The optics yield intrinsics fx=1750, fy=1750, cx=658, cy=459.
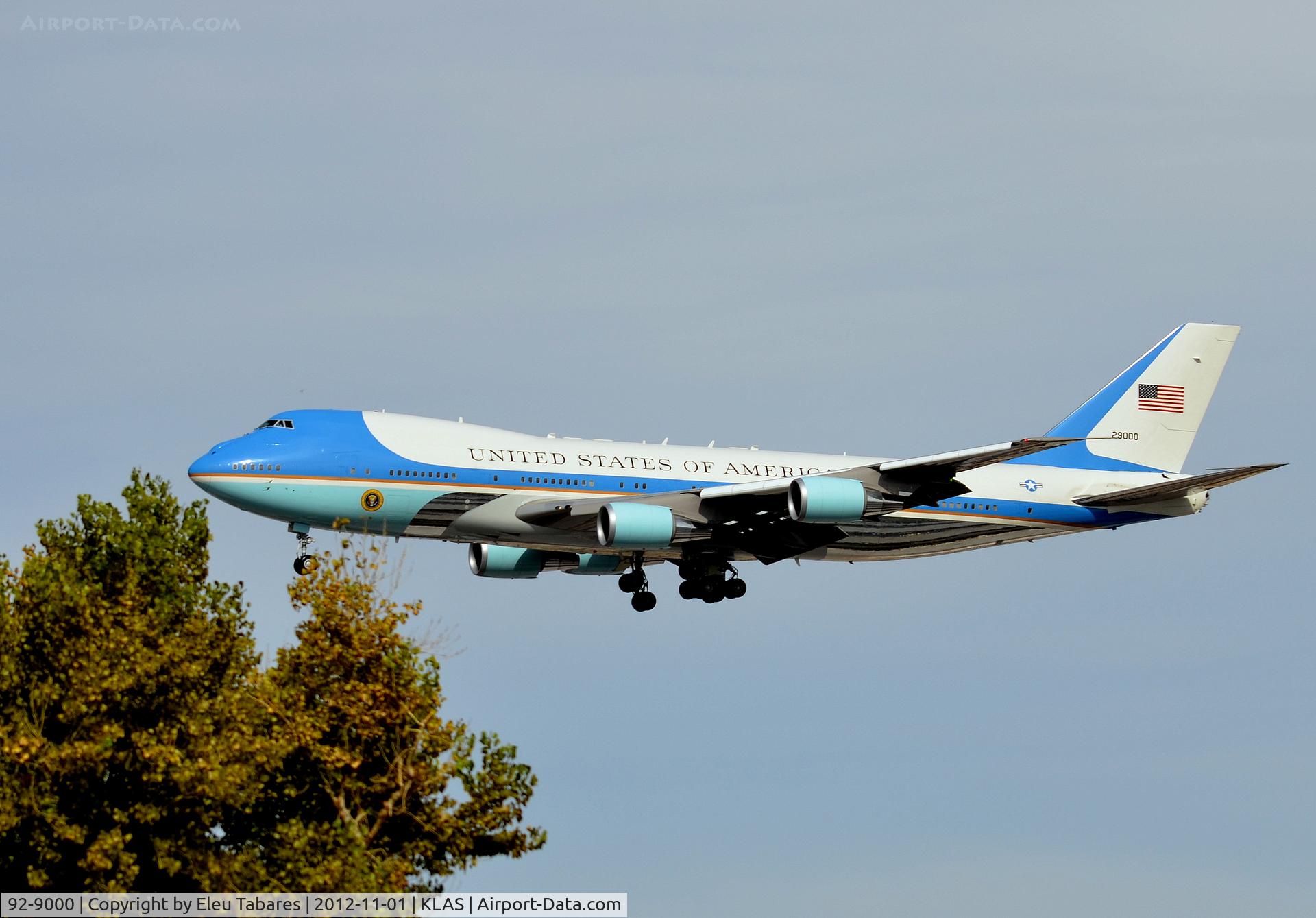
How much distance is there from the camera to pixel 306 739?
144 ft

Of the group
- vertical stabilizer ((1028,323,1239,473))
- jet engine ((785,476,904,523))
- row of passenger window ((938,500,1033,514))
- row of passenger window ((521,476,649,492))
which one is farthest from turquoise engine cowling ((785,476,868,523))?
vertical stabilizer ((1028,323,1239,473))

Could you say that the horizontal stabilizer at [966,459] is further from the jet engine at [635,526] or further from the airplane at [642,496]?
the jet engine at [635,526]

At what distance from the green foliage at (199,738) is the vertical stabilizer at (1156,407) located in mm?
30087

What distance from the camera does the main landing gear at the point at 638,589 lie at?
6025cm

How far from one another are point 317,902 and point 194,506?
12.8 meters

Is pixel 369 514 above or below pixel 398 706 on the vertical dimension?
above

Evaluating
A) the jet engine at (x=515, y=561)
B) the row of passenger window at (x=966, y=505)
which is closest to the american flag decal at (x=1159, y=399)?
the row of passenger window at (x=966, y=505)

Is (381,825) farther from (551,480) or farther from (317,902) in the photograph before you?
(551,480)

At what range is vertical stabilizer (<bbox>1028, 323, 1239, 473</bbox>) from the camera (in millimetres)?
66688

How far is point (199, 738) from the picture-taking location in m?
42.2

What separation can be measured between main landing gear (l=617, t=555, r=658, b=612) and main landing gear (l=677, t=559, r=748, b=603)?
136 cm

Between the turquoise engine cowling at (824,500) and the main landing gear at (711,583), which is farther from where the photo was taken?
the main landing gear at (711,583)

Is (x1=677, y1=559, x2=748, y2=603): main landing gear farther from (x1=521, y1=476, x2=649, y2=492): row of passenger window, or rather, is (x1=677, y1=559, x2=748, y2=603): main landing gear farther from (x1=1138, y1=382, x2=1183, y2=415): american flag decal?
(x1=1138, y1=382, x2=1183, y2=415): american flag decal

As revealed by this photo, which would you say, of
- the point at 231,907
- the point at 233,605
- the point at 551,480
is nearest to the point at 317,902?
the point at 231,907
